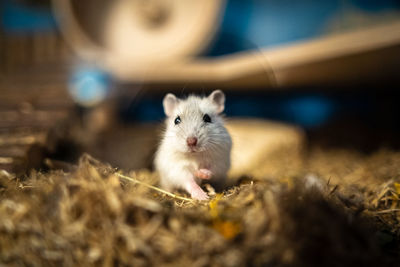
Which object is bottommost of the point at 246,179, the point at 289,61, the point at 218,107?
the point at 246,179

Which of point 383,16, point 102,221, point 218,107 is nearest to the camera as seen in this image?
point 102,221

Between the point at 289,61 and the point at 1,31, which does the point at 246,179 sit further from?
the point at 1,31

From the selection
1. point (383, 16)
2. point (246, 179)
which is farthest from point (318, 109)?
point (246, 179)

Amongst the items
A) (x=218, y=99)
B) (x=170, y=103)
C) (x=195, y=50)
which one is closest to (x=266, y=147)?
(x=195, y=50)

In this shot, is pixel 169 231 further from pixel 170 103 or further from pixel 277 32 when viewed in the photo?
pixel 277 32

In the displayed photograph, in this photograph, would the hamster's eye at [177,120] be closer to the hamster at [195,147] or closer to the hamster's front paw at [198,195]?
the hamster at [195,147]

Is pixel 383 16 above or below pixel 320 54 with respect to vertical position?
above

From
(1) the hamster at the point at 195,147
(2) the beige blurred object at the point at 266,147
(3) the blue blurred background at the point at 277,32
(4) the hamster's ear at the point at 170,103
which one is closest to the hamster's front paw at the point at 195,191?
(1) the hamster at the point at 195,147
